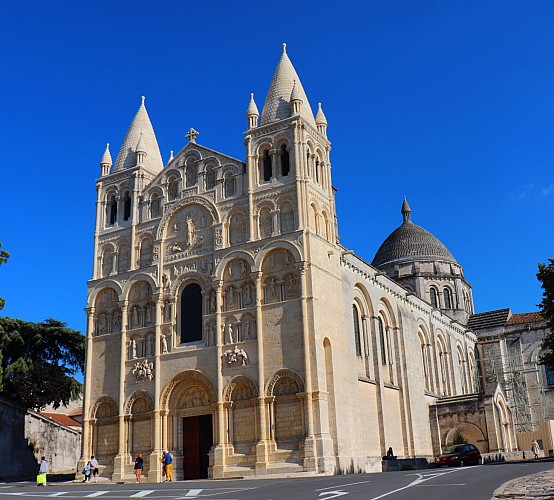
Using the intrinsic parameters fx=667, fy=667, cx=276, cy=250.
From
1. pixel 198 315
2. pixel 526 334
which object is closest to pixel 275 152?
pixel 198 315

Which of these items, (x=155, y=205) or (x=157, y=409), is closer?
(x=157, y=409)

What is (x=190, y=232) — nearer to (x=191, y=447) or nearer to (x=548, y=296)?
(x=191, y=447)

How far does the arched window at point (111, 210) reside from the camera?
38.8 meters

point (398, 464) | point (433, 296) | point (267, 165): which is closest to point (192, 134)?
point (267, 165)

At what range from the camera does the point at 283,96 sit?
35.0 meters

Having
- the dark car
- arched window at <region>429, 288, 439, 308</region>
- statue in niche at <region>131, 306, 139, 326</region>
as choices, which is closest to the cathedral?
statue in niche at <region>131, 306, 139, 326</region>

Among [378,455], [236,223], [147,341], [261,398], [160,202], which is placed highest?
[160,202]

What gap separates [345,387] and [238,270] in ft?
25.0

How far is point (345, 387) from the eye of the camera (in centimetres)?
3117

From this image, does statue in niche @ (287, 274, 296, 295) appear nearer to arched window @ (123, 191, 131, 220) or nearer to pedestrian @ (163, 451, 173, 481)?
pedestrian @ (163, 451, 173, 481)

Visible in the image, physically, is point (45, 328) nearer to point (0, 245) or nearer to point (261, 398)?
point (0, 245)

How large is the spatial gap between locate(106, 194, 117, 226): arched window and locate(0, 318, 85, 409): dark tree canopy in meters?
10.2

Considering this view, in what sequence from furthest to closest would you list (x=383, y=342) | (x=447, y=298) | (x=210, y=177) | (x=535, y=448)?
1. (x=447, y=298)
2. (x=535, y=448)
3. (x=383, y=342)
4. (x=210, y=177)

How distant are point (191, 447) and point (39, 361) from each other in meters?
16.6
